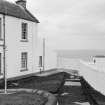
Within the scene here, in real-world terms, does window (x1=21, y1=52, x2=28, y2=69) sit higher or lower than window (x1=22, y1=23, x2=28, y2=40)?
lower

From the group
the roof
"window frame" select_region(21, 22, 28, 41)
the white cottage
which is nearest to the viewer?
the white cottage

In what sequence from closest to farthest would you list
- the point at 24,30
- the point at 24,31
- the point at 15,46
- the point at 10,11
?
the point at 15,46, the point at 10,11, the point at 24,31, the point at 24,30

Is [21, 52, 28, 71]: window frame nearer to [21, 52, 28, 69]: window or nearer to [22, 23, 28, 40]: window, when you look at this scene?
[21, 52, 28, 69]: window

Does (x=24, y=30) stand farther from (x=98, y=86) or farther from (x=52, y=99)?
(x=52, y=99)

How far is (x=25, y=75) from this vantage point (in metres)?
19.8

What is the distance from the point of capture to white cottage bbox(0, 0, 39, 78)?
16969mm

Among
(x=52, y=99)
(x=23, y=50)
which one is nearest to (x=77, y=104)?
(x=52, y=99)

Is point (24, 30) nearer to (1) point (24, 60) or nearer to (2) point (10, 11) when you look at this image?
(2) point (10, 11)

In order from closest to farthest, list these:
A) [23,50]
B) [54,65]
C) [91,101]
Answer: [91,101], [23,50], [54,65]

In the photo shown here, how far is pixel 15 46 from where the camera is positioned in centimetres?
1847

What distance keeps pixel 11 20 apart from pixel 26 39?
3044 millimetres

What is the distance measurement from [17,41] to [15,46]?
63 cm

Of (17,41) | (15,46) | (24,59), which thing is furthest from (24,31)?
(24,59)

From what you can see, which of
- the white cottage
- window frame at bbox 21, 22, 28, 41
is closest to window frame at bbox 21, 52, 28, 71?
the white cottage
